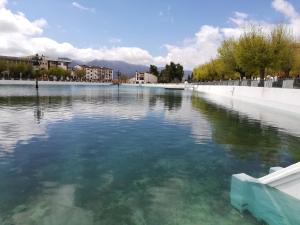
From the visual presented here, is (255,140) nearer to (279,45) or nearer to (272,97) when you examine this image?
(272,97)

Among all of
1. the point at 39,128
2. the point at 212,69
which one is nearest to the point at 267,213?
the point at 39,128

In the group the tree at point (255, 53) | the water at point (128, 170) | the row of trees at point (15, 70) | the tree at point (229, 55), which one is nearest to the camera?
the water at point (128, 170)

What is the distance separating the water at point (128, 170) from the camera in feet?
20.4

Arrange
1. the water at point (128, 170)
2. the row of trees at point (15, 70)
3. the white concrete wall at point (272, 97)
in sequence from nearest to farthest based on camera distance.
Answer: the water at point (128, 170), the white concrete wall at point (272, 97), the row of trees at point (15, 70)

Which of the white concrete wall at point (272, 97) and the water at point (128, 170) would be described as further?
the white concrete wall at point (272, 97)

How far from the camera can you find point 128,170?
9148 mm

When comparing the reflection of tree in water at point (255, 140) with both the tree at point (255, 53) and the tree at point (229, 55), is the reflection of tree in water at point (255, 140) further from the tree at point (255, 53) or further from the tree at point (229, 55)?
the tree at point (229, 55)

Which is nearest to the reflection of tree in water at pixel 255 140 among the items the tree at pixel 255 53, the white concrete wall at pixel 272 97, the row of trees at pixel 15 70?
the white concrete wall at pixel 272 97

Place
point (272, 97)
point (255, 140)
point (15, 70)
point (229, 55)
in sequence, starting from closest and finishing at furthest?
point (255, 140) → point (272, 97) → point (229, 55) → point (15, 70)

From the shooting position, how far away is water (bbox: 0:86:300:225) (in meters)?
6.23

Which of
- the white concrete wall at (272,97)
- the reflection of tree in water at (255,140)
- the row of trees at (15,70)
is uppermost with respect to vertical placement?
the row of trees at (15,70)

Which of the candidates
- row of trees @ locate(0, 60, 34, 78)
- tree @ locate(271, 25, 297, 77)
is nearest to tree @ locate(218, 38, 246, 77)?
tree @ locate(271, 25, 297, 77)

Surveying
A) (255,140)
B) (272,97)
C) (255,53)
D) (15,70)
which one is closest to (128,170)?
(255,140)

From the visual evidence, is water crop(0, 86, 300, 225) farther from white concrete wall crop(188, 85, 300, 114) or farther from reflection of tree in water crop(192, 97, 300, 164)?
white concrete wall crop(188, 85, 300, 114)
